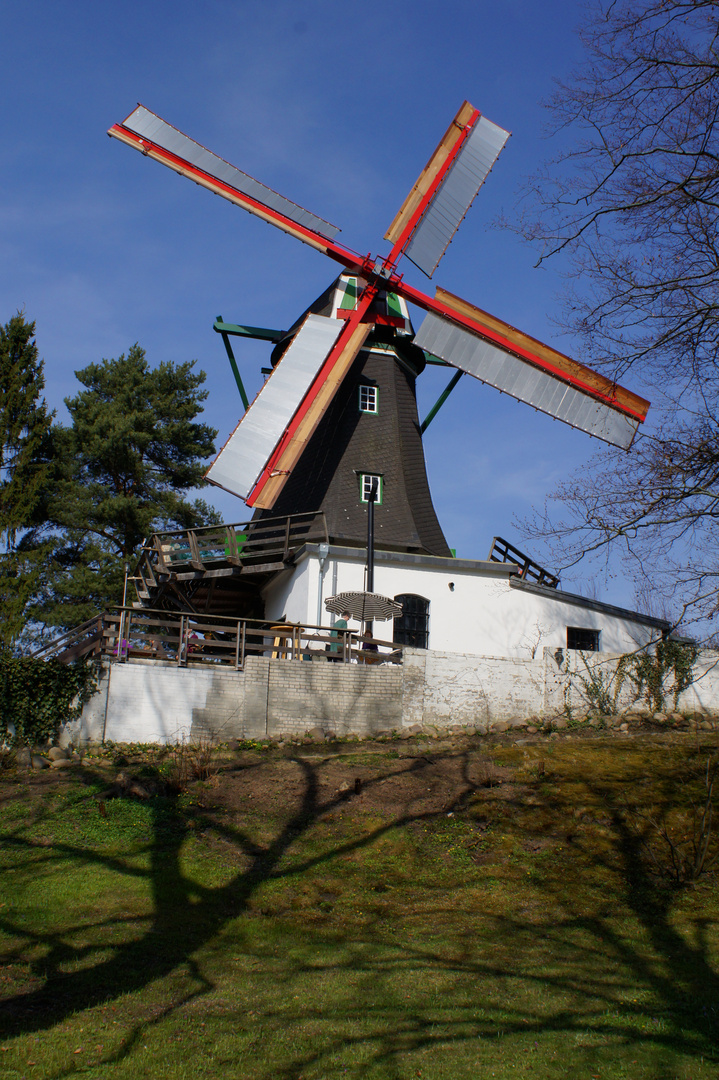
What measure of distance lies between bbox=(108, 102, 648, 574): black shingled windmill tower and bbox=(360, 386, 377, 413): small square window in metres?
0.04

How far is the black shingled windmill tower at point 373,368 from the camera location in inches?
758

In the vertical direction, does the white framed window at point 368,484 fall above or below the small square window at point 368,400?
below

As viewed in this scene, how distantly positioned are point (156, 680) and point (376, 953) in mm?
8488

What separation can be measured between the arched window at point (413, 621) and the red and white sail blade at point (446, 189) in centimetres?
827

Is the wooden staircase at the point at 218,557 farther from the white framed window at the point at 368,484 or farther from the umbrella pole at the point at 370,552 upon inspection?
the white framed window at the point at 368,484

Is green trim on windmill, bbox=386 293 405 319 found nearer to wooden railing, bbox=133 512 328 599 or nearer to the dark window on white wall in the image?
wooden railing, bbox=133 512 328 599

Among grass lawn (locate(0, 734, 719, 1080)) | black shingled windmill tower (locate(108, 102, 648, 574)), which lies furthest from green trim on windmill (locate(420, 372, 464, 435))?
grass lawn (locate(0, 734, 719, 1080))

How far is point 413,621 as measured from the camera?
19.8m

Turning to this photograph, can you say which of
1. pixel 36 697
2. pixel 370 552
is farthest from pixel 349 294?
pixel 36 697

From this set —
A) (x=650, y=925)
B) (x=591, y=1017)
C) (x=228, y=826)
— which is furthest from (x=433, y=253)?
(x=591, y=1017)

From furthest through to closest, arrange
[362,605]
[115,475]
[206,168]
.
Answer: [115,475]
[206,168]
[362,605]

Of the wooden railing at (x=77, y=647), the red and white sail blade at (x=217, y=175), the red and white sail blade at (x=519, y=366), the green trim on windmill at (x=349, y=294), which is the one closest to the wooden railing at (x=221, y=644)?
the wooden railing at (x=77, y=647)

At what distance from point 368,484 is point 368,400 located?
95.1 inches

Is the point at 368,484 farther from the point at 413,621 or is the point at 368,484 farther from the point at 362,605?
the point at 362,605
